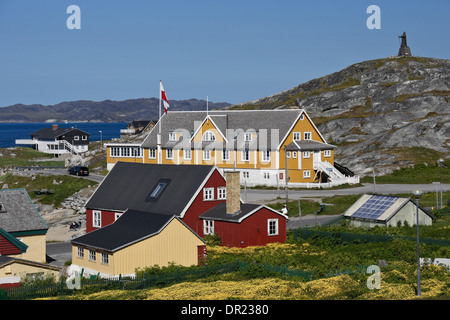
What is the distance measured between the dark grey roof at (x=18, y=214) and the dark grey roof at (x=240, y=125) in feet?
125

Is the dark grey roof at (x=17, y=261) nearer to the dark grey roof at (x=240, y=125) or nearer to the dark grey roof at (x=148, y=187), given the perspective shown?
the dark grey roof at (x=148, y=187)

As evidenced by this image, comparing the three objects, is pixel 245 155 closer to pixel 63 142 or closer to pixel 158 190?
pixel 158 190

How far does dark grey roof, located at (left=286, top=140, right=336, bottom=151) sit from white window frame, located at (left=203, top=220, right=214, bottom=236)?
33401 millimetres

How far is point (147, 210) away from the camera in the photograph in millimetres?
49562

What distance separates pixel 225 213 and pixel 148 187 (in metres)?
7.13

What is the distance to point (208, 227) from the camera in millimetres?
49156

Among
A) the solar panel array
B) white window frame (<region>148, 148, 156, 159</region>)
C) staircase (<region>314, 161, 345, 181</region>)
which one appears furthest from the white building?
the solar panel array

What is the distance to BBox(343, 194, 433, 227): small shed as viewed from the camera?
5047 centimetres

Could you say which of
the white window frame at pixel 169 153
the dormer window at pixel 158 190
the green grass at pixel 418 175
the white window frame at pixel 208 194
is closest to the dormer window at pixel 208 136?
the white window frame at pixel 169 153

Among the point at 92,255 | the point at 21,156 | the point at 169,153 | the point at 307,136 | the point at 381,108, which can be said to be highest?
the point at 381,108

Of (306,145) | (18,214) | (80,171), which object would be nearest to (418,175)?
(306,145)

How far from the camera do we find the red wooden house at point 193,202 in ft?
155

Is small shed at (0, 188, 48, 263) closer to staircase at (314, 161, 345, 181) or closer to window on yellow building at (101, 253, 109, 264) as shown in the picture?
window on yellow building at (101, 253, 109, 264)
